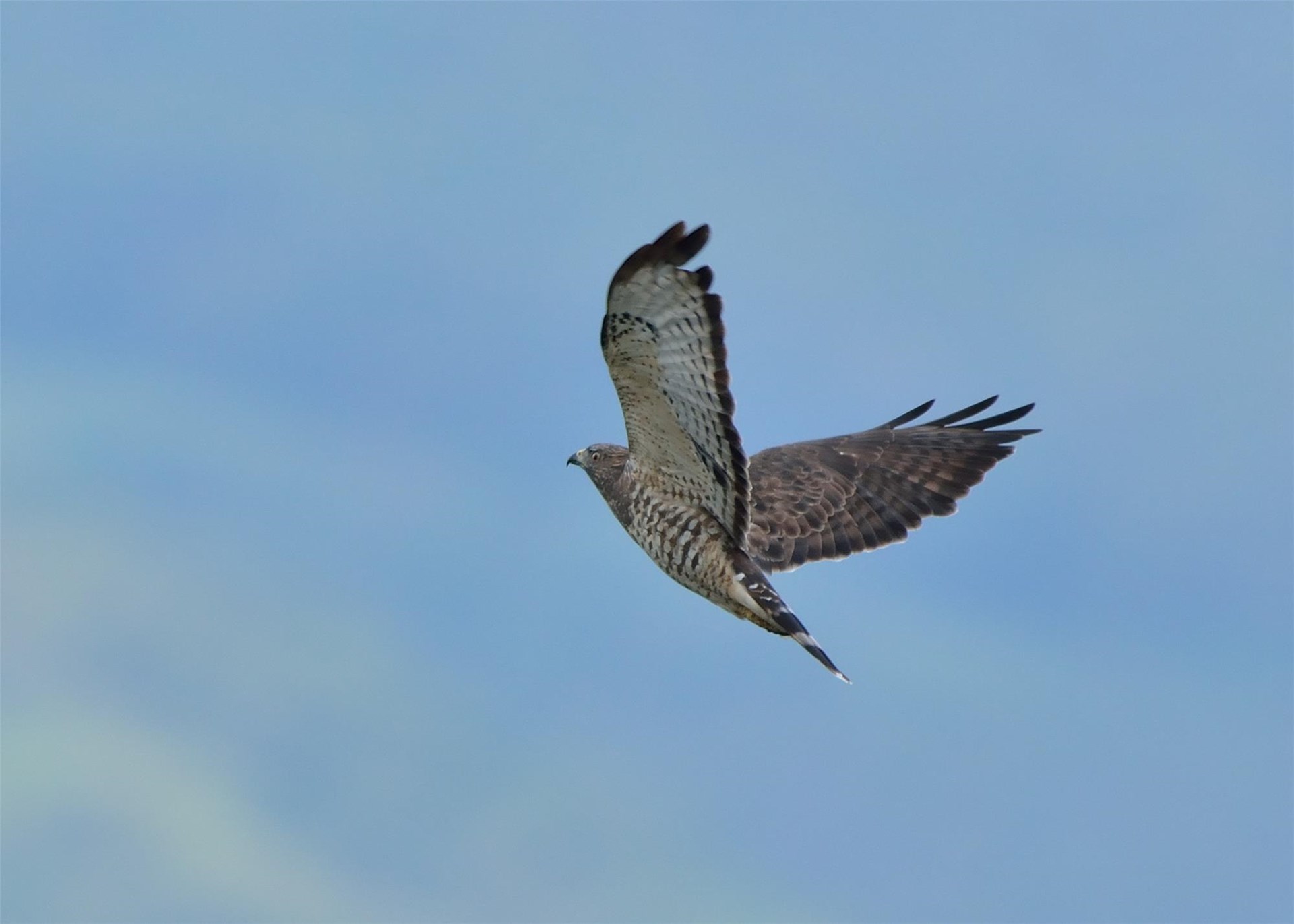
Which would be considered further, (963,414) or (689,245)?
(963,414)

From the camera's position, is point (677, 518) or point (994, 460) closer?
point (677, 518)

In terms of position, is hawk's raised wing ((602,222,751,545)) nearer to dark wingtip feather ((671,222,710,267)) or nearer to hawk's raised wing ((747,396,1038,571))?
dark wingtip feather ((671,222,710,267))

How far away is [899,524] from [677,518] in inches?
92.9

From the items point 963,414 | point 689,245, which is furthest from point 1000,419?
point 689,245

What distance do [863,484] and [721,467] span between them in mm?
2720

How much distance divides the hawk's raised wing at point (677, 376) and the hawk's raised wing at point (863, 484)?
154 cm

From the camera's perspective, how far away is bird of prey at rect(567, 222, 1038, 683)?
9.46 m

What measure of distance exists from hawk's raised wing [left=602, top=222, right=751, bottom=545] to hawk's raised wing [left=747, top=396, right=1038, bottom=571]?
1537mm

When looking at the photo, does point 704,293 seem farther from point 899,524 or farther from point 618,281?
point 899,524

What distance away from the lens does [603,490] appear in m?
11.6

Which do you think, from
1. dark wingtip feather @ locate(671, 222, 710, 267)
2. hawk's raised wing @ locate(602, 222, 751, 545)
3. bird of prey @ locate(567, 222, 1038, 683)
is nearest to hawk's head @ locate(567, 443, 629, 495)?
bird of prey @ locate(567, 222, 1038, 683)

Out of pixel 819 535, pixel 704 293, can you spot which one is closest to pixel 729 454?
pixel 704 293

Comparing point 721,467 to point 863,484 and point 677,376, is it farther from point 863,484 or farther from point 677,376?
point 863,484

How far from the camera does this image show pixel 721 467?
10.4m
